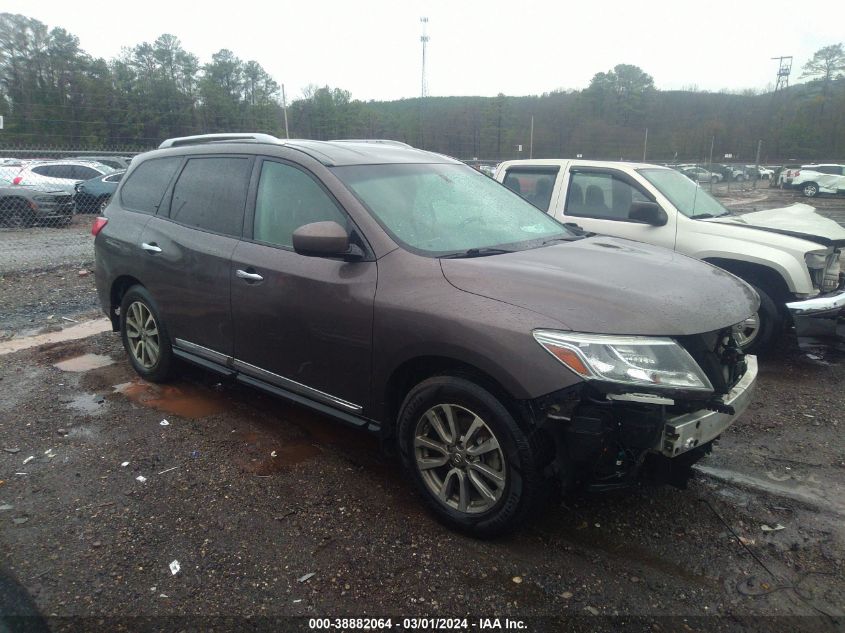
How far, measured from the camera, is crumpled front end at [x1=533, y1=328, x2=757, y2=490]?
97.7 inches

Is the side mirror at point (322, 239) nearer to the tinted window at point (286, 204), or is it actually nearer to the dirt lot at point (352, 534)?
the tinted window at point (286, 204)

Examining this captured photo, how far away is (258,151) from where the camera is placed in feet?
12.8

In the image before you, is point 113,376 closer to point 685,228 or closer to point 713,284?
point 713,284

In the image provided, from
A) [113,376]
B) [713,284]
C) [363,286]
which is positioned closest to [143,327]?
[113,376]

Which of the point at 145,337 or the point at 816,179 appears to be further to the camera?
the point at 816,179

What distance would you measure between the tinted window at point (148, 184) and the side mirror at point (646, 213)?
13.4 ft

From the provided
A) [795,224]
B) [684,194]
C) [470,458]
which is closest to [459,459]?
[470,458]

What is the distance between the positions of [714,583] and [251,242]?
304cm

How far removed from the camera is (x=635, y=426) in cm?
250

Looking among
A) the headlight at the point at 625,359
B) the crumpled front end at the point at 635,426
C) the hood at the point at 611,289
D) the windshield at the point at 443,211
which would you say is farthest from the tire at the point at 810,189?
the headlight at the point at 625,359

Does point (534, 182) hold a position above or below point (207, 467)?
above

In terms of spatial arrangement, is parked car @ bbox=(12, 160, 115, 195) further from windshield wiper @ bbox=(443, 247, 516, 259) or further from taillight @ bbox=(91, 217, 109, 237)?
windshield wiper @ bbox=(443, 247, 516, 259)

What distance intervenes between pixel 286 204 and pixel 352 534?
1940 mm

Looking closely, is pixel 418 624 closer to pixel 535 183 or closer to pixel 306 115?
pixel 535 183
